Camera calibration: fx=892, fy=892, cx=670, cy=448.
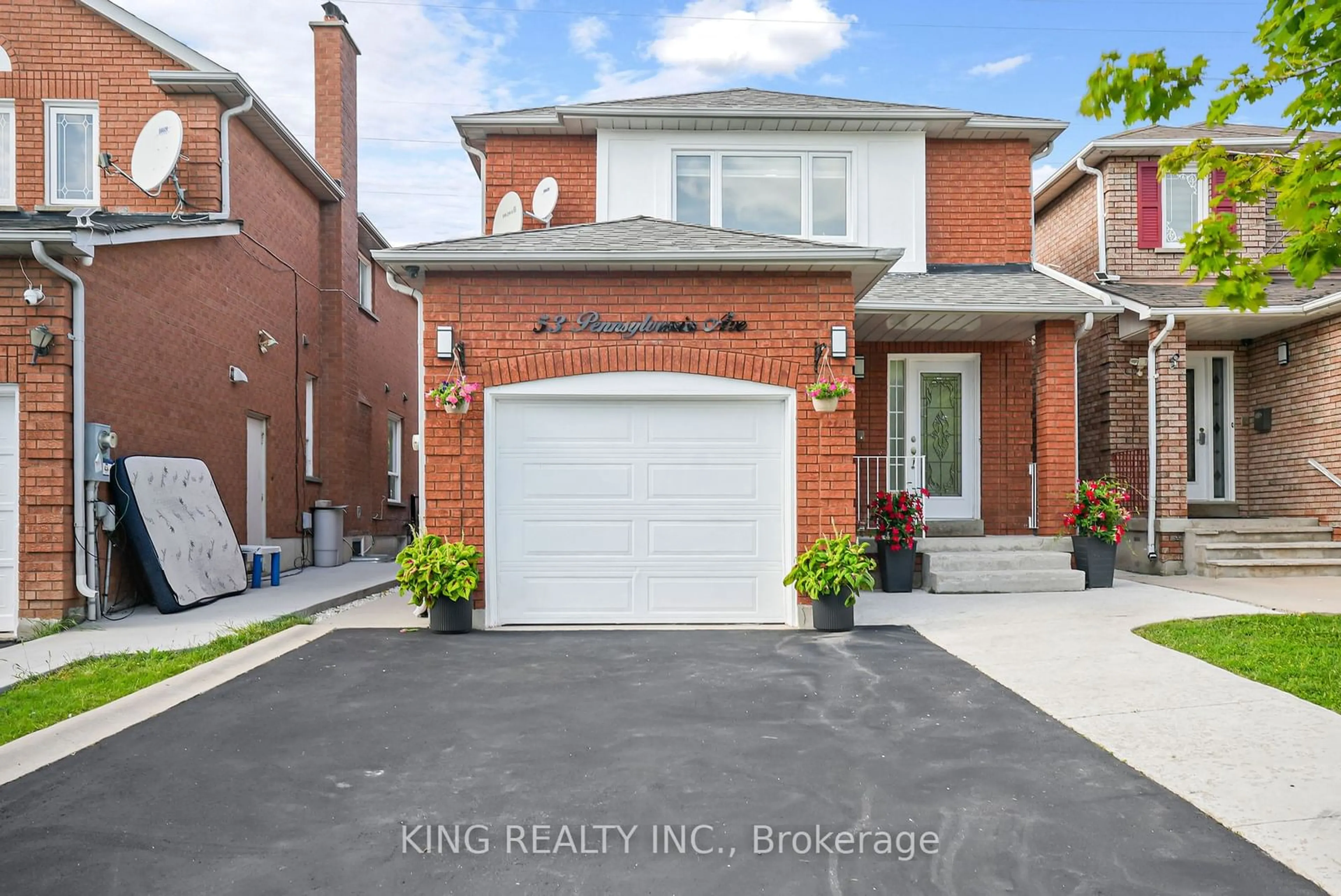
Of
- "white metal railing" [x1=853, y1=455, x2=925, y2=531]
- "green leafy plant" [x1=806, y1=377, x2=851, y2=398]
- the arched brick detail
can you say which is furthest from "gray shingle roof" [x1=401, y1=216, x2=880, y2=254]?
"white metal railing" [x1=853, y1=455, x2=925, y2=531]

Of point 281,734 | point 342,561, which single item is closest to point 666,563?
point 281,734

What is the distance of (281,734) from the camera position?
493 centimetres

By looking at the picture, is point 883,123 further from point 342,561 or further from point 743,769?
point 342,561

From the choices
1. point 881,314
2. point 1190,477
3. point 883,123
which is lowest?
point 1190,477

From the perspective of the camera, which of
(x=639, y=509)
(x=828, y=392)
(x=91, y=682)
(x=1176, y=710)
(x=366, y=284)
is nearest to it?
(x=1176, y=710)

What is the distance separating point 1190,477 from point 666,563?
9159mm

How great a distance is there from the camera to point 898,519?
10398 mm

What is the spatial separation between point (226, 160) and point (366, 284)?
19.6 ft

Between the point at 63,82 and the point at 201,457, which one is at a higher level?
the point at 63,82

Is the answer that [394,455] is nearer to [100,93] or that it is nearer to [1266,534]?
[100,93]

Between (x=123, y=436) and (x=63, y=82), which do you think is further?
(x=63, y=82)

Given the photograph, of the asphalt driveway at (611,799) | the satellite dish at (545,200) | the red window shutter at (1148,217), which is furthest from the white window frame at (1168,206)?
the asphalt driveway at (611,799)

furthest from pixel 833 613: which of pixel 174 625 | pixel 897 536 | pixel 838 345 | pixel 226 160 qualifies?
pixel 226 160

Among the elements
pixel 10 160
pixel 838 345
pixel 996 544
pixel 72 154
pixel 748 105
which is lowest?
pixel 996 544
